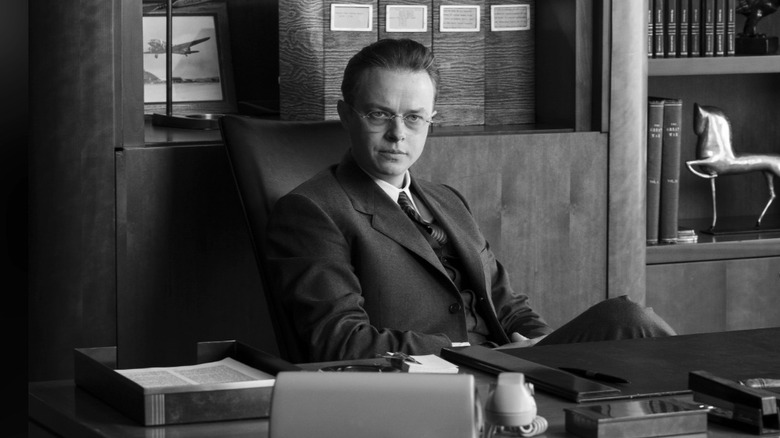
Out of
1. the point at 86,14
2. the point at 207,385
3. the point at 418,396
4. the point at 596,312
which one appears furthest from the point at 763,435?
the point at 86,14

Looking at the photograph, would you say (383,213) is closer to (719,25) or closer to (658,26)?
(658,26)

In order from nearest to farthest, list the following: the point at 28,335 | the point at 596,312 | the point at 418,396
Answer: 1. the point at 418,396
2. the point at 596,312
3. the point at 28,335

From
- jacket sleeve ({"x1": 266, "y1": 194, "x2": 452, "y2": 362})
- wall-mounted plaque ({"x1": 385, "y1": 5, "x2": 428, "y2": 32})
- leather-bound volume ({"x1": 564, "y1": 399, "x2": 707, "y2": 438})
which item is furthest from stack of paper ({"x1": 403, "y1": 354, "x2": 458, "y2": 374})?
wall-mounted plaque ({"x1": 385, "y1": 5, "x2": 428, "y2": 32})

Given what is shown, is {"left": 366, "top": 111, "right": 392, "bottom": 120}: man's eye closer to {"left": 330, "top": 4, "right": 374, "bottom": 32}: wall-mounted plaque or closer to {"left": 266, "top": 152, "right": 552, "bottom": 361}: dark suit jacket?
{"left": 266, "top": 152, "right": 552, "bottom": 361}: dark suit jacket

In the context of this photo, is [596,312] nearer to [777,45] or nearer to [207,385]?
[207,385]

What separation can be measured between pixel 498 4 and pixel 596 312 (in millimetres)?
1269

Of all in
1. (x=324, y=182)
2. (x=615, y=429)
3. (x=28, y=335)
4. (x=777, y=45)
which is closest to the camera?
(x=615, y=429)

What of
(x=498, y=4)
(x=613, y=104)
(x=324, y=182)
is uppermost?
(x=498, y=4)

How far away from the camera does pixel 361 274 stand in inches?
97.2

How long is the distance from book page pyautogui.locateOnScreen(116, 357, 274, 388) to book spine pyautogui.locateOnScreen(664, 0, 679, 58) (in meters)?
2.07

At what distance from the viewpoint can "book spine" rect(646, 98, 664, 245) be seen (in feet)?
11.1

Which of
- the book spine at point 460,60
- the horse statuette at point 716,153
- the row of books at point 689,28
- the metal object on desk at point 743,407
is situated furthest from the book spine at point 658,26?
the metal object on desk at point 743,407

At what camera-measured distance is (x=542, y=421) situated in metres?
1.40

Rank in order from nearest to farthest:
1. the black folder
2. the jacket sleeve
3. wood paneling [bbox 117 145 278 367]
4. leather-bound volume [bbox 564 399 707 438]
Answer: leather-bound volume [bbox 564 399 707 438], the black folder, the jacket sleeve, wood paneling [bbox 117 145 278 367]
